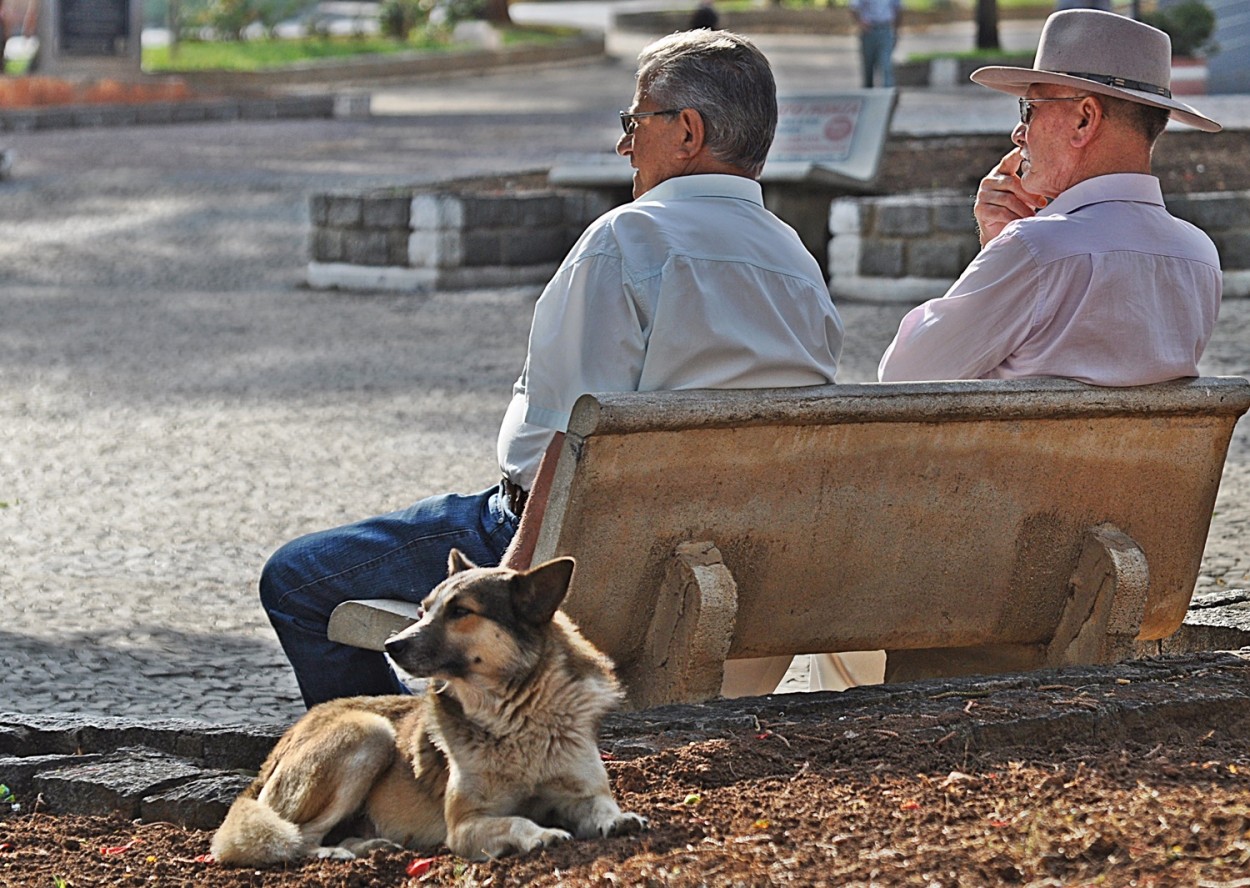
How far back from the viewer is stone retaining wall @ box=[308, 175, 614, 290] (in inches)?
546

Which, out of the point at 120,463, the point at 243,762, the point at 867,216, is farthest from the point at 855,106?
the point at 243,762

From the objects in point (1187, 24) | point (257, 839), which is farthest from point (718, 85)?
point (1187, 24)

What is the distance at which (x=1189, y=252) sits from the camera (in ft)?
14.3

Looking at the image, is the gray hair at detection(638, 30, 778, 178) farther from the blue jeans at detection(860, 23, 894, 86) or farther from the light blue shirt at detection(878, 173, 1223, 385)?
the blue jeans at detection(860, 23, 894, 86)

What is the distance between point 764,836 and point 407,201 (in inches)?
439

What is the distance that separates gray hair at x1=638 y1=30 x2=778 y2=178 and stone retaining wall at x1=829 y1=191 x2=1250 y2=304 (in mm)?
8372

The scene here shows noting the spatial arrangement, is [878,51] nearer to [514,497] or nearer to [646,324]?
[514,497]

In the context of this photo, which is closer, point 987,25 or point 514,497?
point 514,497

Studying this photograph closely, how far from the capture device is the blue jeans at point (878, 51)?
74.3 ft

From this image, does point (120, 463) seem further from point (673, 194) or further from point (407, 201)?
point (407, 201)

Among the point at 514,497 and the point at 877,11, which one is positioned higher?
the point at 877,11

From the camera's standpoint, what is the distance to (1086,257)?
14.1 ft

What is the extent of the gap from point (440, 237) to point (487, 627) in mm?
10844

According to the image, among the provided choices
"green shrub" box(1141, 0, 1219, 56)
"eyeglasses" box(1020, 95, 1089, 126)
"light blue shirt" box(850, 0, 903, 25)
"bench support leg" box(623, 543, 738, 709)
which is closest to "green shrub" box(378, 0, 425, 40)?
"green shrub" box(1141, 0, 1219, 56)
